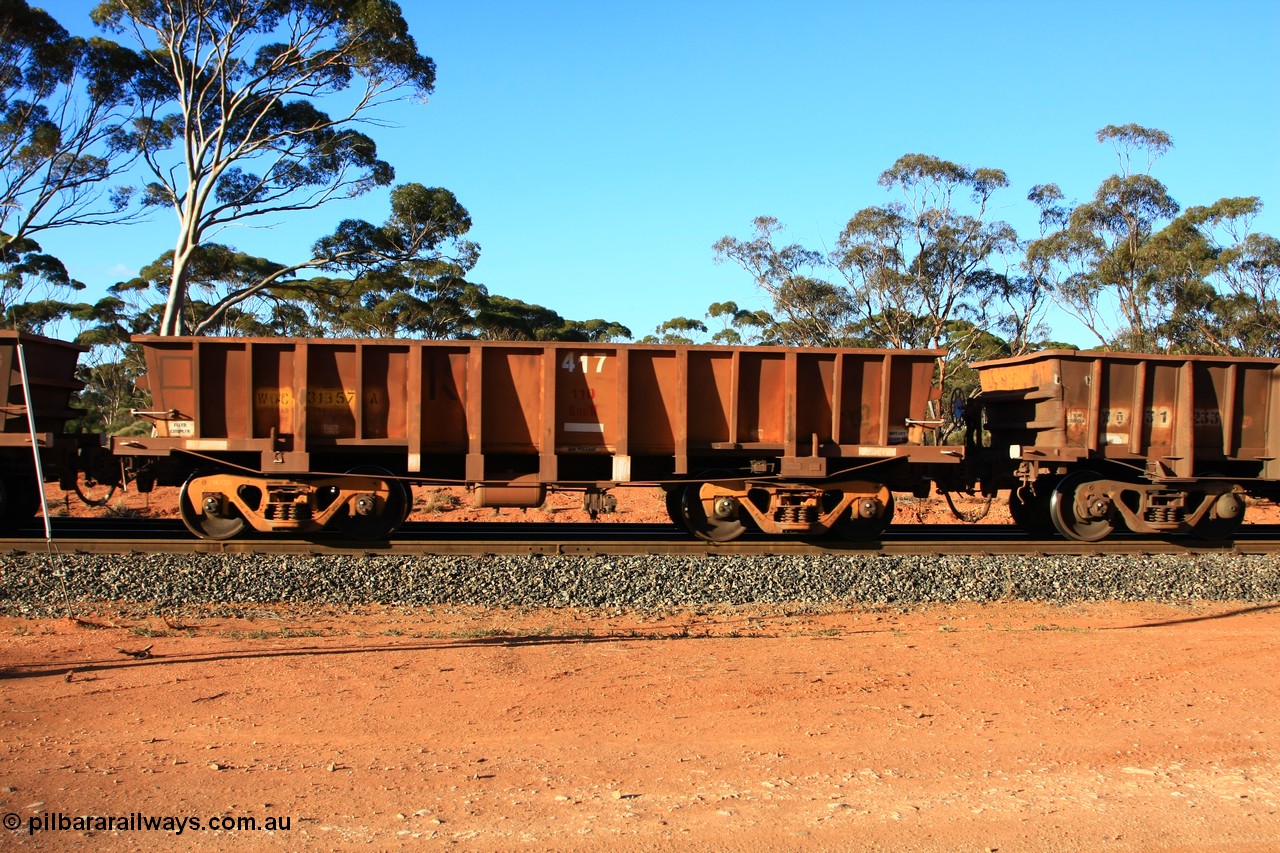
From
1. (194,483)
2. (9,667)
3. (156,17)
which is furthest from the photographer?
(156,17)

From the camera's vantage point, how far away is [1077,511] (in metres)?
11.6

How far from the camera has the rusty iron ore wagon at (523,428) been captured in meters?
10.5

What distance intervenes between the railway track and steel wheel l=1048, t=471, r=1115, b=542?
0.57 feet

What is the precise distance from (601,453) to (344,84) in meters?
22.2

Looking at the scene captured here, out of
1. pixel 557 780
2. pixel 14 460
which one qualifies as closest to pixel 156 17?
pixel 14 460

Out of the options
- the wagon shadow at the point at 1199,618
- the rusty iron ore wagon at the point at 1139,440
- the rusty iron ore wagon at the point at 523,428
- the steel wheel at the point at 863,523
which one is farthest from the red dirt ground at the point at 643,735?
the rusty iron ore wagon at the point at 1139,440

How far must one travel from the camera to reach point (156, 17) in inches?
1051

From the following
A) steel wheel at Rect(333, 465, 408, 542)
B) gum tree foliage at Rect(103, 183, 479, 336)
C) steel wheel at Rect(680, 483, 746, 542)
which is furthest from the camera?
gum tree foliage at Rect(103, 183, 479, 336)

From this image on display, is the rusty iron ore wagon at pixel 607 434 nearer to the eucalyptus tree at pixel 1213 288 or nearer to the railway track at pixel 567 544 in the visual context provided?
the railway track at pixel 567 544

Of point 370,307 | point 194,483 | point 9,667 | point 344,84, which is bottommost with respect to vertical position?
point 9,667

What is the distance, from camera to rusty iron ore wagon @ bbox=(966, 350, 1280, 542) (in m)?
11.4

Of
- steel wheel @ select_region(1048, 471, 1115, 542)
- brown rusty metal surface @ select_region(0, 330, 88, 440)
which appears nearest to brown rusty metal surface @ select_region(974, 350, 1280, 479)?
steel wheel @ select_region(1048, 471, 1115, 542)

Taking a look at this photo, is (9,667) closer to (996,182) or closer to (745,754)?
(745,754)

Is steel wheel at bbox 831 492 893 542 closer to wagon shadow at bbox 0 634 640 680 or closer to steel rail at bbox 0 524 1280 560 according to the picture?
steel rail at bbox 0 524 1280 560
